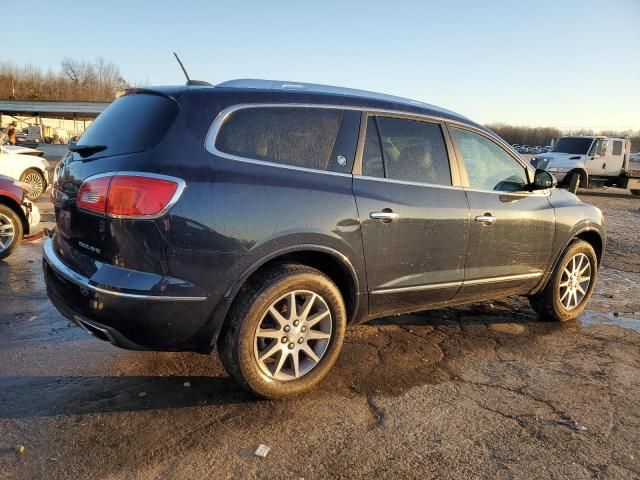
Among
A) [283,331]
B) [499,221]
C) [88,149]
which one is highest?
[88,149]

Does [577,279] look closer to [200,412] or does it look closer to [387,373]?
[387,373]

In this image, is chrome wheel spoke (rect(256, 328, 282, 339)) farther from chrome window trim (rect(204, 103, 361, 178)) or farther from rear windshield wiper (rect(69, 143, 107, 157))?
rear windshield wiper (rect(69, 143, 107, 157))

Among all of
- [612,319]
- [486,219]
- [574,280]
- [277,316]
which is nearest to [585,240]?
[574,280]

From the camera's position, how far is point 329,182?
3146mm

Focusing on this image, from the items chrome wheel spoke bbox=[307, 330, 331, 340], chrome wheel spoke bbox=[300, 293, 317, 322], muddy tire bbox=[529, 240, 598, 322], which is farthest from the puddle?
chrome wheel spoke bbox=[300, 293, 317, 322]

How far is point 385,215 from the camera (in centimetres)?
335

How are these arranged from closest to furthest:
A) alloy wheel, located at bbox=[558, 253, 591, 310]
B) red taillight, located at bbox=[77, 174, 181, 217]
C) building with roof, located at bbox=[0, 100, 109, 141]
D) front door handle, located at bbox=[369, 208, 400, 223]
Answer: red taillight, located at bbox=[77, 174, 181, 217] < front door handle, located at bbox=[369, 208, 400, 223] < alloy wheel, located at bbox=[558, 253, 591, 310] < building with roof, located at bbox=[0, 100, 109, 141]

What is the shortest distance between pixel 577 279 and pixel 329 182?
10.6 ft

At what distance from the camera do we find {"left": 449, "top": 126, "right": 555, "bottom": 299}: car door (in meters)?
3.98

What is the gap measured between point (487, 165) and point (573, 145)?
1842cm

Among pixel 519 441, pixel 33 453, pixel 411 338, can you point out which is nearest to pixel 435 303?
pixel 411 338

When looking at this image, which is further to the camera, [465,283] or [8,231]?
[8,231]

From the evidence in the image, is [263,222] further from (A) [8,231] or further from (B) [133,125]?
(A) [8,231]

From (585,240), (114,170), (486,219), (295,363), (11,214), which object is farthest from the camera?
(11,214)
